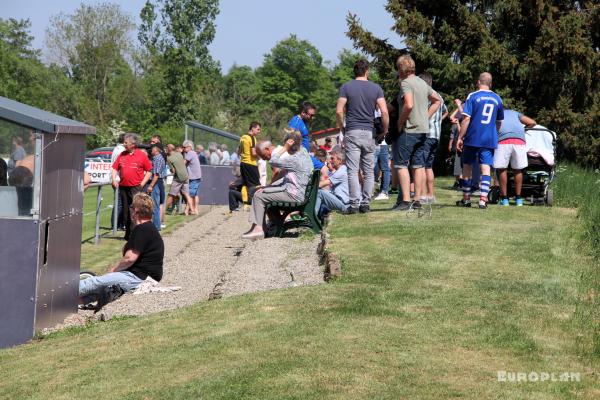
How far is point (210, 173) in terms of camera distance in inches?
1243

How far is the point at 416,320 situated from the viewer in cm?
782

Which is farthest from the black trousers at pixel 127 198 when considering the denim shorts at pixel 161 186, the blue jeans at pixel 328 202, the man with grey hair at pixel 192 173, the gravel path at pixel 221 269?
the man with grey hair at pixel 192 173

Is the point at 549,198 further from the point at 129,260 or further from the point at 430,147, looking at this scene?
the point at 129,260

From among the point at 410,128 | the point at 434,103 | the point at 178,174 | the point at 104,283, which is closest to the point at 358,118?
the point at 410,128

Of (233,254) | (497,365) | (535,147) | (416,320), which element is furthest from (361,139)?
(497,365)

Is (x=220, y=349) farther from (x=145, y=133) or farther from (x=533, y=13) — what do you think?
(x=145, y=133)

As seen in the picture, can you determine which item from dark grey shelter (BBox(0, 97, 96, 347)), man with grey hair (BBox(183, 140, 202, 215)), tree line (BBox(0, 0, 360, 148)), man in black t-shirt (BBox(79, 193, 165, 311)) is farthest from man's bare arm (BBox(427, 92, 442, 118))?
tree line (BBox(0, 0, 360, 148))

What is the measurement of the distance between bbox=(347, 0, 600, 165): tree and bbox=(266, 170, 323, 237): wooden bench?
22590 millimetres

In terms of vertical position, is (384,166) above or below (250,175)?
above

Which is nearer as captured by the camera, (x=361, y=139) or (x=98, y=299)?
(x=98, y=299)

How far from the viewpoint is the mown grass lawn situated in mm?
6289

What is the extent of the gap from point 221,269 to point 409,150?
304 centimetres

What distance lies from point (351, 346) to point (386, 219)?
7.12m

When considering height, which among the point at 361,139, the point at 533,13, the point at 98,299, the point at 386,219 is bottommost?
the point at 98,299
